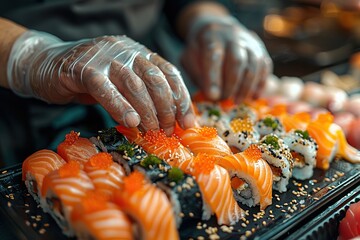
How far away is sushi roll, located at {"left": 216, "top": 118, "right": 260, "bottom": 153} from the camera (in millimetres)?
1850

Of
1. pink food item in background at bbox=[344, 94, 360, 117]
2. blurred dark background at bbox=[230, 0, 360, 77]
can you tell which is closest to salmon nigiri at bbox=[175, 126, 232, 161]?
pink food item in background at bbox=[344, 94, 360, 117]

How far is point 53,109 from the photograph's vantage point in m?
2.46

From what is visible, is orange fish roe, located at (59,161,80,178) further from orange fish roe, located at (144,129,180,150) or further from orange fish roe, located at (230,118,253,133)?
orange fish roe, located at (230,118,253,133)

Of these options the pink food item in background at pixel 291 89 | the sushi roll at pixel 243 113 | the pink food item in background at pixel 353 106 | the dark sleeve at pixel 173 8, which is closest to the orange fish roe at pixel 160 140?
the sushi roll at pixel 243 113

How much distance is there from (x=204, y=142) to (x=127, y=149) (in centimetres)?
32

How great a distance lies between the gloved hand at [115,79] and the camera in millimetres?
1590

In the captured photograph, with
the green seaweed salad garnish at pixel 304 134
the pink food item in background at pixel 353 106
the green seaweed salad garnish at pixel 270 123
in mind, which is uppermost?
the green seaweed salad garnish at pixel 304 134

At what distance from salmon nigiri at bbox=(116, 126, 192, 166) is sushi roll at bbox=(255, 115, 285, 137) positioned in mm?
472

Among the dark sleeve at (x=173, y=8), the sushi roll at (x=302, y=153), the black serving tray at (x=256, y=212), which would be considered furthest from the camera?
the dark sleeve at (x=173, y=8)

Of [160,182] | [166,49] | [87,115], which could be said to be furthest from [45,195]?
[166,49]

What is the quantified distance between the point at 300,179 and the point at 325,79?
5.40 feet

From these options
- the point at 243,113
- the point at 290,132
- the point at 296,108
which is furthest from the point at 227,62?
the point at 290,132

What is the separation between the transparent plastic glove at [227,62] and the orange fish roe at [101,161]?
100 centimetres

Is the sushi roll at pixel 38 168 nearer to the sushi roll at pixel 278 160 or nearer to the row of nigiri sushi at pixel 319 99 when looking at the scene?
the sushi roll at pixel 278 160
